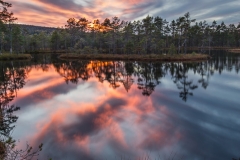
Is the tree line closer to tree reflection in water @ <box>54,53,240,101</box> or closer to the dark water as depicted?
tree reflection in water @ <box>54,53,240,101</box>

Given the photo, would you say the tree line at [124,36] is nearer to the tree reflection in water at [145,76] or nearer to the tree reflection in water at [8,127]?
the tree reflection in water at [145,76]

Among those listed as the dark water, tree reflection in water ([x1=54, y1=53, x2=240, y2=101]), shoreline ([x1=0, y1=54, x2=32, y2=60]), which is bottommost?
the dark water

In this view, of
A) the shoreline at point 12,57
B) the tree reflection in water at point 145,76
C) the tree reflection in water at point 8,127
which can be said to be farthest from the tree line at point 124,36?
the tree reflection in water at point 8,127

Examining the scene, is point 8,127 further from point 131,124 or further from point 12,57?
point 12,57

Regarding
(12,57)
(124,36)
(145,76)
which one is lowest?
(145,76)

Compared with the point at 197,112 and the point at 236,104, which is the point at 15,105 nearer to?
the point at 197,112

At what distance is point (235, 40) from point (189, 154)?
139 metres

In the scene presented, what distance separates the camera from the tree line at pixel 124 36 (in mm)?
62750

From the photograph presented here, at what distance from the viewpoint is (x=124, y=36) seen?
83.4 m

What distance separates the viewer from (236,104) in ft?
48.7

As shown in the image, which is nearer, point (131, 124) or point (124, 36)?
point (131, 124)

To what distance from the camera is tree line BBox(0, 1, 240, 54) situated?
206 feet

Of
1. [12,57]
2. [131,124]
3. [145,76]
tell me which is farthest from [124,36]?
[131,124]

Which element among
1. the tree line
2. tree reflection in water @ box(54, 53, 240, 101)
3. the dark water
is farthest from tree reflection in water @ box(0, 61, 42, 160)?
the tree line
